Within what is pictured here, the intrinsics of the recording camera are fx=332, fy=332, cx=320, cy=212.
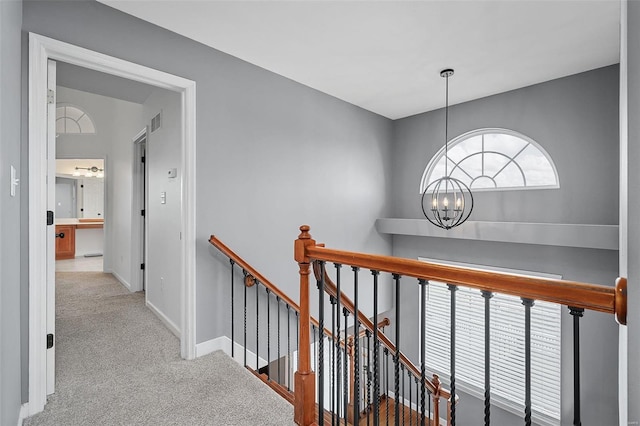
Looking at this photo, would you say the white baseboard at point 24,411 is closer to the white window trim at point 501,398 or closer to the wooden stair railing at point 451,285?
the wooden stair railing at point 451,285

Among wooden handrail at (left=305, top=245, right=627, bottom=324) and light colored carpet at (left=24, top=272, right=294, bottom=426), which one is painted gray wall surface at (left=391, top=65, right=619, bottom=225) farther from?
light colored carpet at (left=24, top=272, right=294, bottom=426)

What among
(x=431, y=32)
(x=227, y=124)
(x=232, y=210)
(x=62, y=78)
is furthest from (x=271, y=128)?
(x=62, y=78)

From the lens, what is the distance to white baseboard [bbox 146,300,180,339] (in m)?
3.09

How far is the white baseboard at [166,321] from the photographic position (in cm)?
309

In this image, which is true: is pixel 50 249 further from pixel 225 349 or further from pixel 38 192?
pixel 225 349

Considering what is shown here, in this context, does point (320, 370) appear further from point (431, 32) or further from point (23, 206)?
point (431, 32)

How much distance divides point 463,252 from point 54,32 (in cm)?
462

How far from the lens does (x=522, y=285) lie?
3.21 feet

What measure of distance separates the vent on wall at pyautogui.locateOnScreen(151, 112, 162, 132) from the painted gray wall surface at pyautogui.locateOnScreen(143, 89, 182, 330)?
5 cm

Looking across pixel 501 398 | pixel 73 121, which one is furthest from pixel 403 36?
pixel 73 121

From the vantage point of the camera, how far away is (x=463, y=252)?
176 inches

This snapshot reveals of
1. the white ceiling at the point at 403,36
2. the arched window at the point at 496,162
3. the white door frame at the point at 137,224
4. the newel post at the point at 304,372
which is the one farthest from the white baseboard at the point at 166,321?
the arched window at the point at 496,162

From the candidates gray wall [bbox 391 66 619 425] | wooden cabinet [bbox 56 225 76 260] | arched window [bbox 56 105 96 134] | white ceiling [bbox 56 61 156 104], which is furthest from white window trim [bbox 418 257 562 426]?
wooden cabinet [bbox 56 225 76 260]

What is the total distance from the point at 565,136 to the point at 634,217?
3.65 metres
